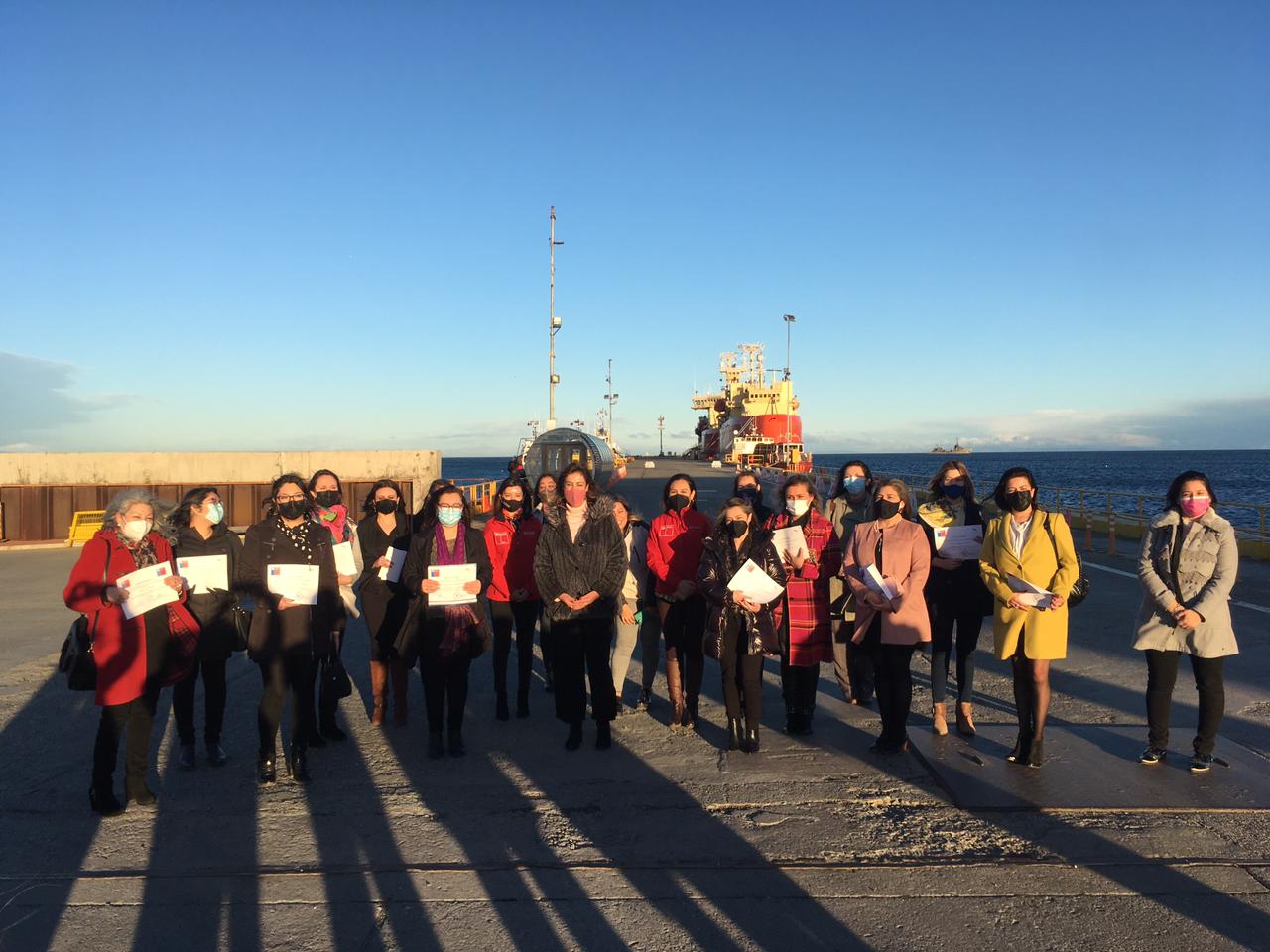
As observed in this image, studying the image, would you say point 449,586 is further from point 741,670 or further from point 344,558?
point 741,670

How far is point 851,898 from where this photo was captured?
3424mm

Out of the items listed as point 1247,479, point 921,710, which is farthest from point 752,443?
point 1247,479

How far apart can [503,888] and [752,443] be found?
50692 mm

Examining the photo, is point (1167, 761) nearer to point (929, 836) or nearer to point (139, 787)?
point (929, 836)

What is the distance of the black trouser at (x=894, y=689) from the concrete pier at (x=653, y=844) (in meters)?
0.20

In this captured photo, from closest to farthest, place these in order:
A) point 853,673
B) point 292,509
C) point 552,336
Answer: point 292,509 < point 853,673 < point 552,336

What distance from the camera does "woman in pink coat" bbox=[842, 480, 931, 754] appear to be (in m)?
5.02

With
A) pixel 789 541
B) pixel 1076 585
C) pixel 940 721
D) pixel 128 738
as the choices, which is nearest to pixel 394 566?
pixel 128 738

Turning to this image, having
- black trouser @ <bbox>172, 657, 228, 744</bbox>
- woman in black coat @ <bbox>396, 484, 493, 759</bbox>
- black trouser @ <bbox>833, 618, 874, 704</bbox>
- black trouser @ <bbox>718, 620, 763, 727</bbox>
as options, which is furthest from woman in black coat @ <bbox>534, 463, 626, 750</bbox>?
black trouser @ <bbox>172, 657, 228, 744</bbox>

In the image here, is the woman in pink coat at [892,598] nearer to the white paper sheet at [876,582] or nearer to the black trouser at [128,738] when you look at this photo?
the white paper sheet at [876,582]

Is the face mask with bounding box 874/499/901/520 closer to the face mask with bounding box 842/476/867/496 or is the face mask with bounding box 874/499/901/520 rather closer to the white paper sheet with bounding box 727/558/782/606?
the white paper sheet with bounding box 727/558/782/606

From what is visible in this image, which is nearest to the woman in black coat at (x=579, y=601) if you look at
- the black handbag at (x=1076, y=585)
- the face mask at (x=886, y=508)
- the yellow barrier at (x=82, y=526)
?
the face mask at (x=886, y=508)

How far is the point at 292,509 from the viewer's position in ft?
15.9

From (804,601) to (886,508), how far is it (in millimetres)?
792
